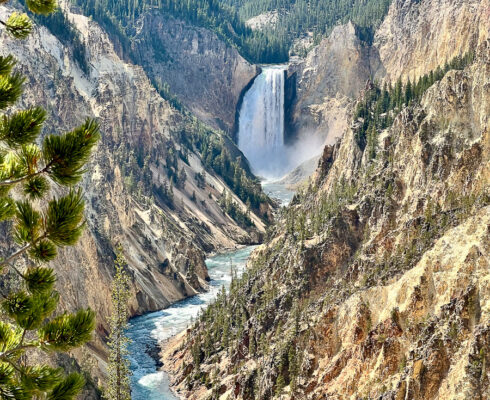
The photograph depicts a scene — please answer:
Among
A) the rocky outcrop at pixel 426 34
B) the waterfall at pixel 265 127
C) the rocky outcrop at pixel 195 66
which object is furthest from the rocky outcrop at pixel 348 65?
the rocky outcrop at pixel 195 66

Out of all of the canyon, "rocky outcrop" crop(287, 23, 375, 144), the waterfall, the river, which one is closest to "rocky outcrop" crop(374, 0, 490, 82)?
the canyon

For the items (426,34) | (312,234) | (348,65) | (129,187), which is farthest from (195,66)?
(312,234)

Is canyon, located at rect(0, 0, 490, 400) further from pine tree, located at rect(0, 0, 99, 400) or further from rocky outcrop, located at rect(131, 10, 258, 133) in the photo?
rocky outcrop, located at rect(131, 10, 258, 133)

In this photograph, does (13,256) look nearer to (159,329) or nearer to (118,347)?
(118,347)

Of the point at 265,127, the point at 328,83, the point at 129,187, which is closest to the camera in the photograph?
the point at 129,187

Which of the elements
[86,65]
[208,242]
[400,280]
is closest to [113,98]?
[86,65]

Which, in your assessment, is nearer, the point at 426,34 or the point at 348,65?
the point at 426,34
